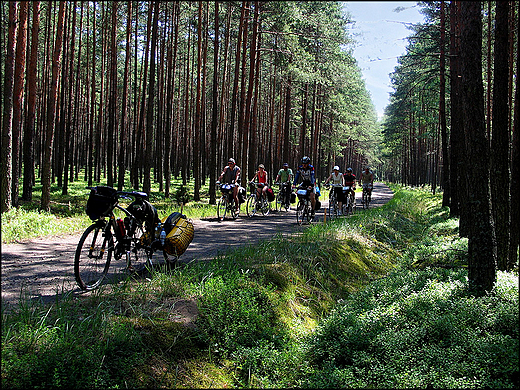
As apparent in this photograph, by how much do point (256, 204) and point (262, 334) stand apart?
12.0 metres

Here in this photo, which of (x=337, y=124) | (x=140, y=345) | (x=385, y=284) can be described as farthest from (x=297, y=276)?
(x=337, y=124)

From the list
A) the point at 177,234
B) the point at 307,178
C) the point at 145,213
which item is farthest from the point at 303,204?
the point at 145,213

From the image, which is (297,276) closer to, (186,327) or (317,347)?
(317,347)

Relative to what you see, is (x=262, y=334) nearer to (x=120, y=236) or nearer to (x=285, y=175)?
(x=120, y=236)

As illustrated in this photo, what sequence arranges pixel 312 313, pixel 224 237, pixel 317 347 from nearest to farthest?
pixel 317 347
pixel 312 313
pixel 224 237

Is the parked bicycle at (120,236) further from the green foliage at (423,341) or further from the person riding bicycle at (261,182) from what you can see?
the person riding bicycle at (261,182)

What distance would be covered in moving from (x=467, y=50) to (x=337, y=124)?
41612mm

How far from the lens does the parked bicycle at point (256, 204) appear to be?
1734 centimetres

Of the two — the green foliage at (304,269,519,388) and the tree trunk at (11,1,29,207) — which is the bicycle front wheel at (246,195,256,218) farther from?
the green foliage at (304,269,519,388)

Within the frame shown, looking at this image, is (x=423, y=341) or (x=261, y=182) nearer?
(x=423, y=341)

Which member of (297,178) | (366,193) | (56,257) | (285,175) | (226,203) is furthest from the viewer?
(366,193)

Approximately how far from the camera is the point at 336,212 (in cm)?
1755

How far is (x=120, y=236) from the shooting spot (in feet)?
20.2

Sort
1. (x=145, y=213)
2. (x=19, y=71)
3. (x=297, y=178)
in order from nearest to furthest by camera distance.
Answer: (x=145, y=213) < (x=19, y=71) < (x=297, y=178)
